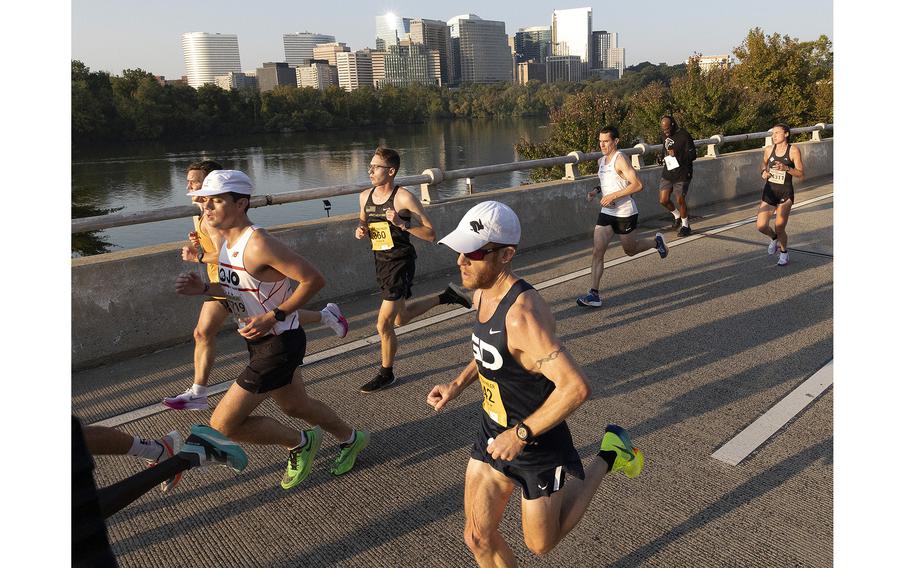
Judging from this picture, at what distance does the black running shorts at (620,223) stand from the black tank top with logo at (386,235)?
9.58ft

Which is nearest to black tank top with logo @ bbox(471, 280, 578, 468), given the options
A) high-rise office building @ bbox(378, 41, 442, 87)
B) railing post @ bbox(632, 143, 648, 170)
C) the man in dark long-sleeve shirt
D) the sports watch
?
the sports watch

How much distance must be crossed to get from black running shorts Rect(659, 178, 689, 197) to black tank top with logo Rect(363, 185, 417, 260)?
7.14 m

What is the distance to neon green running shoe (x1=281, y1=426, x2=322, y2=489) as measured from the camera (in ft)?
12.8

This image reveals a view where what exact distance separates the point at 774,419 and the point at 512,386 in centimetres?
277

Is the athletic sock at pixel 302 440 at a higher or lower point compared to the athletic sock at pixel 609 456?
lower

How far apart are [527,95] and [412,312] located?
9604cm

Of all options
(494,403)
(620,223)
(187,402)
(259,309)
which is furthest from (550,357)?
(620,223)

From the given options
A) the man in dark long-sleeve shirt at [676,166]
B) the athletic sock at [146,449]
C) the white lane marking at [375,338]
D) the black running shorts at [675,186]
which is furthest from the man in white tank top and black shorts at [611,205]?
the athletic sock at [146,449]

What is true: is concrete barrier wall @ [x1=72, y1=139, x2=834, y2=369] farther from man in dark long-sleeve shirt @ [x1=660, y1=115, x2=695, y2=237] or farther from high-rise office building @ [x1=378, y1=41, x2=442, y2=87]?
high-rise office building @ [x1=378, y1=41, x2=442, y2=87]

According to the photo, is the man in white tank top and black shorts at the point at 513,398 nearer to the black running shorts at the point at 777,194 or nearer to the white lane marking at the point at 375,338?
the white lane marking at the point at 375,338

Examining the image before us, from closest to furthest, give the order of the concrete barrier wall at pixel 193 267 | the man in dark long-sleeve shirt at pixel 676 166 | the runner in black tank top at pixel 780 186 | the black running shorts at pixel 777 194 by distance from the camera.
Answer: the concrete barrier wall at pixel 193 267 → the runner in black tank top at pixel 780 186 → the black running shorts at pixel 777 194 → the man in dark long-sleeve shirt at pixel 676 166

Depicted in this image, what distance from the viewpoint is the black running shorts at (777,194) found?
864 centimetres

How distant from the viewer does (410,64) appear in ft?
618

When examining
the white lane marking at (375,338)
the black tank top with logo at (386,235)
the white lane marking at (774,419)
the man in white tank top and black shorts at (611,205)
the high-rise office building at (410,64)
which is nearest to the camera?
the white lane marking at (774,419)
